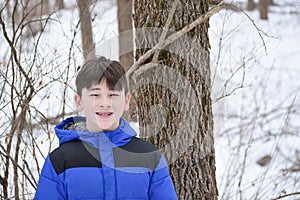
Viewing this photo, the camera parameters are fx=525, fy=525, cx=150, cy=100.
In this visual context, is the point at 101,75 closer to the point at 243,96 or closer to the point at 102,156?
the point at 102,156

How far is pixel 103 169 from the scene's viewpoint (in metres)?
2.30

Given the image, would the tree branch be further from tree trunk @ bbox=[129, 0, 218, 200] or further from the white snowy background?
the white snowy background

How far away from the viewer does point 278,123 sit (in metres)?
9.57

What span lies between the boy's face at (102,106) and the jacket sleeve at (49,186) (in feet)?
0.84

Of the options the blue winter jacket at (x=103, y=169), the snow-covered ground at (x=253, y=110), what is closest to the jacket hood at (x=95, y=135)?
the blue winter jacket at (x=103, y=169)

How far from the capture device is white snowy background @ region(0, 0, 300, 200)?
15.3ft

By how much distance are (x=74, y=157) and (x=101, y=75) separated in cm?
39

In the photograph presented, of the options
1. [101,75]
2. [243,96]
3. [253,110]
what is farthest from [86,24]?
[253,110]

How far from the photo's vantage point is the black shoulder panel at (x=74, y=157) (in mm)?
2312

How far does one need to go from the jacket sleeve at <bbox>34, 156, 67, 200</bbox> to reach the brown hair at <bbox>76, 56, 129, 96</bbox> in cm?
38

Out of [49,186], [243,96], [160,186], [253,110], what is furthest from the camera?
[253,110]

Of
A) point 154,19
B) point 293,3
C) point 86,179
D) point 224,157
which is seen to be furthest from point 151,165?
point 293,3

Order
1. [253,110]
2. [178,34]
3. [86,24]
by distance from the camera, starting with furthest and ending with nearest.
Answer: [253,110]
[86,24]
[178,34]

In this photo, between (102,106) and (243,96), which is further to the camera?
(243,96)
